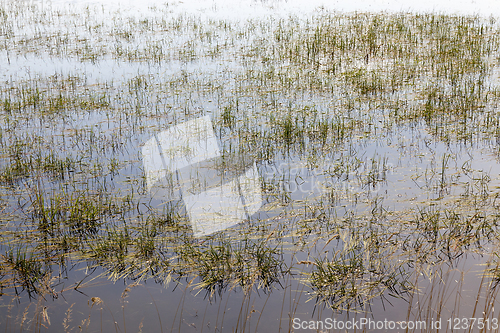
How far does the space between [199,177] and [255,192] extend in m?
0.90

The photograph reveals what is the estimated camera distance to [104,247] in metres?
4.02

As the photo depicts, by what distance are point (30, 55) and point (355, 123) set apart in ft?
34.0

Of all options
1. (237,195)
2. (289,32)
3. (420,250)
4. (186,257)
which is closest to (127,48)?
(289,32)

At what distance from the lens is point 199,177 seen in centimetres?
564

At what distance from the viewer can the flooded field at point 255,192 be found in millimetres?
3334

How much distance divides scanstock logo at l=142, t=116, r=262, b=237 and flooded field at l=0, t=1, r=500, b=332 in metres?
0.03

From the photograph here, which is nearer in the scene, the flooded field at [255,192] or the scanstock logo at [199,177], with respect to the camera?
the flooded field at [255,192]

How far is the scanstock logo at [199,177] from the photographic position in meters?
4.67

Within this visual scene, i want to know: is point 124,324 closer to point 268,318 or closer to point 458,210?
point 268,318

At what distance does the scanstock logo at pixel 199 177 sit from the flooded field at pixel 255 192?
0.03m

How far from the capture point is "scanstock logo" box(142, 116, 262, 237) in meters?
4.67

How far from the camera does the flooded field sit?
10.9ft

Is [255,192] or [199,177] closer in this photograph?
[255,192]

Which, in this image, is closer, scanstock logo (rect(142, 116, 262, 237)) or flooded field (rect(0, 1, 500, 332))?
flooded field (rect(0, 1, 500, 332))
